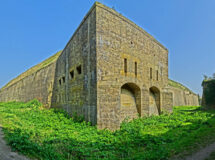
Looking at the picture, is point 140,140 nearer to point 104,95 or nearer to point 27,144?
point 104,95

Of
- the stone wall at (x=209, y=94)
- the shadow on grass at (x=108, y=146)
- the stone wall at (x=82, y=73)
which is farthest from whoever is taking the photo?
the stone wall at (x=209, y=94)

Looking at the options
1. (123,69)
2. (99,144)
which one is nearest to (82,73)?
(123,69)

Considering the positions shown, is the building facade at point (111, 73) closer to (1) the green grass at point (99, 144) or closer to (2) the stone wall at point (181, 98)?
(1) the green grass at point (99, 144)

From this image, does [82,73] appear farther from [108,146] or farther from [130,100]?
[108,146]

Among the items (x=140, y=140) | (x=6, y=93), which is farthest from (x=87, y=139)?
(x=6, y=93)

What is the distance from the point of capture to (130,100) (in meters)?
9.32

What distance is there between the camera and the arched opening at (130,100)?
8.74m

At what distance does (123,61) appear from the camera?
8.35 m

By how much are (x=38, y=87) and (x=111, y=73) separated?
13.0 m

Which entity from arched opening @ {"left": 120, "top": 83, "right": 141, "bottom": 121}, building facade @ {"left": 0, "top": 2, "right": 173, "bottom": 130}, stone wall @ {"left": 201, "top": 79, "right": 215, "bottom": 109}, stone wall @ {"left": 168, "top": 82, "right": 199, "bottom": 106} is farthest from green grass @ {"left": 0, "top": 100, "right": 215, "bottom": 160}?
stone wall @ {"left": 168, "top": 82, "right": 199, "bottom": 106}

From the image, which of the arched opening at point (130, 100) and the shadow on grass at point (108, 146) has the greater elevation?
the arched opening at point (130, 100)

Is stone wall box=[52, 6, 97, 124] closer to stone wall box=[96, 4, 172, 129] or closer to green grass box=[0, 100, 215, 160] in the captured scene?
stone wall box=[96, 4, 172, 129]

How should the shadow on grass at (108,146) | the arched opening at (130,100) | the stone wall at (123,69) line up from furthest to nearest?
1. the arched opening at (130,100)
2. the stone wall at (123,69)
3. the shadow on grass at (108,146)

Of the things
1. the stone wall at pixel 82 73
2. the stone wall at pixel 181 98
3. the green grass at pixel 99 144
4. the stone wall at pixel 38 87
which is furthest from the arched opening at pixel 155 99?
the stone wall at pixel 181 98
